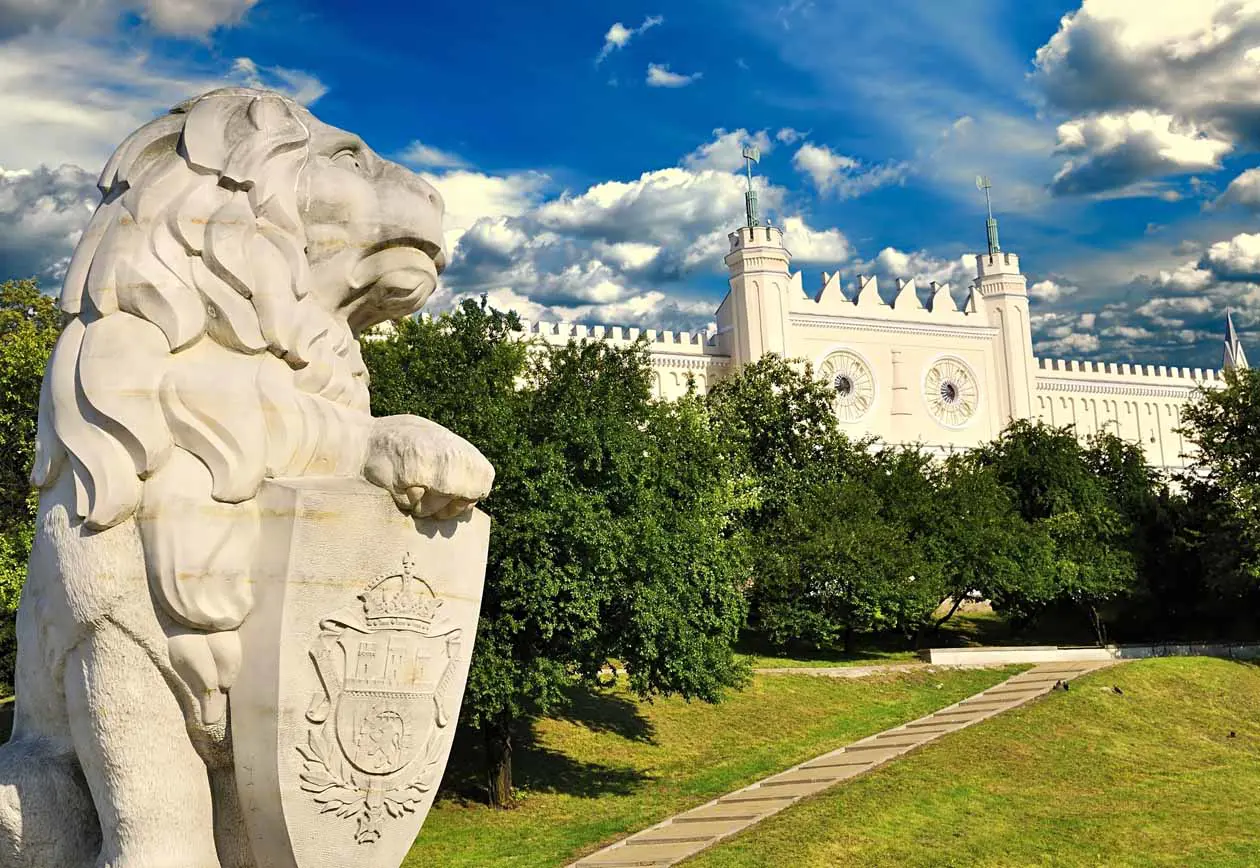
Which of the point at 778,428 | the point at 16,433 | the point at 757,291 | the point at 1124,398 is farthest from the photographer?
the point at 1124,398

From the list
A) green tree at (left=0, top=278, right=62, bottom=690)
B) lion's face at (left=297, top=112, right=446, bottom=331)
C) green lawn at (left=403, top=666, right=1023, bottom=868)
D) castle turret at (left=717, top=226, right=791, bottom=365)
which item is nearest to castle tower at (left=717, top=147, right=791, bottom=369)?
castle turret at (left=717, top=226, right=791, bottom=365)

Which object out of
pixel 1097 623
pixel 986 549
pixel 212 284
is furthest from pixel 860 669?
pixel 212 284

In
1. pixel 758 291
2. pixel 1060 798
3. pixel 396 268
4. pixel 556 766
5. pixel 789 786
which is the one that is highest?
pixel 758 291

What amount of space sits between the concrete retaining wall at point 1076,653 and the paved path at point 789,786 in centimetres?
251

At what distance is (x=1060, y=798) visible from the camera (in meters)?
16.8

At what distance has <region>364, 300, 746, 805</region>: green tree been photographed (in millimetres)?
15203

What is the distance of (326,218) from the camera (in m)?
4.04

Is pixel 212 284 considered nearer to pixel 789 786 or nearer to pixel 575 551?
pixel 575 551

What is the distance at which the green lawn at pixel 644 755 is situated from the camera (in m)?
15.0

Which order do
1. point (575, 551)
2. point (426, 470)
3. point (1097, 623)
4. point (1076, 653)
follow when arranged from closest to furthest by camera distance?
point (426, 470) < point (575, 551) < point (1076, 653) < point (1097, 623)

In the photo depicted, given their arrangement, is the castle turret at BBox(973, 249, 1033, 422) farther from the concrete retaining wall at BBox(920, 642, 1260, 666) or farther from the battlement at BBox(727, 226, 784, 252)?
the concrete retaining wall at BBox(920, 642, 1260, 666)

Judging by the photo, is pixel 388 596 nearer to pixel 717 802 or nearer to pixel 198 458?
pixel 198 458

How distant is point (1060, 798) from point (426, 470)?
50.4 ft

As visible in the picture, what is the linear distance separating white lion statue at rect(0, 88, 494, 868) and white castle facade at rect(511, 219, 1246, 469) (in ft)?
152
